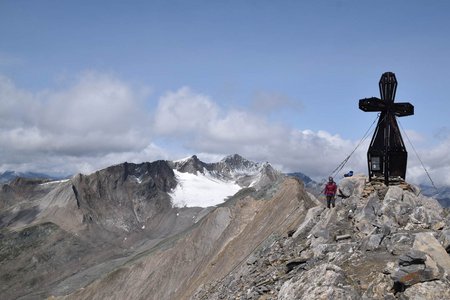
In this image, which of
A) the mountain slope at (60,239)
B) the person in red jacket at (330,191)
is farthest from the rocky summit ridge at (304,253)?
the mountain slope at (60,239)

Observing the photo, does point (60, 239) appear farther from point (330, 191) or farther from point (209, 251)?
point (330, 191)

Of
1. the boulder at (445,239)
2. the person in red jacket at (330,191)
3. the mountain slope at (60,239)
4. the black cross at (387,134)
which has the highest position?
the black cross at (387,134)

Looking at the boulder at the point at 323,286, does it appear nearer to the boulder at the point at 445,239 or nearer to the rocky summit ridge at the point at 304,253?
the rocky summit ridge at the point at 304,253

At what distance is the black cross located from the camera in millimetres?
28828

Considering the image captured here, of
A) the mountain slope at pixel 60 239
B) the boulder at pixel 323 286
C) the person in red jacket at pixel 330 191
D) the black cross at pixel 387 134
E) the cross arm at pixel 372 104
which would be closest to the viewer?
the boulder at pixel 323 286

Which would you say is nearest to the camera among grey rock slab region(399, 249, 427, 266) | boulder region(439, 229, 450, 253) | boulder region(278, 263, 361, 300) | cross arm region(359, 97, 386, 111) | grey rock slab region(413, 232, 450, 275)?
grey rock slab region(399, 249, 427, 266)

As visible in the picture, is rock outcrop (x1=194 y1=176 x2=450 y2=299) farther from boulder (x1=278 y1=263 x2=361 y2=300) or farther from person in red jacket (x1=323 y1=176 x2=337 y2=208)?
person in red jacket (x1=323 y1=176 x2=337 y2=208)

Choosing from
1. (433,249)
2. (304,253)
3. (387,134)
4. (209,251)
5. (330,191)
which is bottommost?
(209,251)

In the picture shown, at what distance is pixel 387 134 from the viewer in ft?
96.1

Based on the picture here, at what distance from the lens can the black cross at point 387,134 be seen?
28.8 meters

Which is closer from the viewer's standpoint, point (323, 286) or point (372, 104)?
point (323, 286)

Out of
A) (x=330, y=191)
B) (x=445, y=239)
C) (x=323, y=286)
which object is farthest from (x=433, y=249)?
(x=330, y=191)

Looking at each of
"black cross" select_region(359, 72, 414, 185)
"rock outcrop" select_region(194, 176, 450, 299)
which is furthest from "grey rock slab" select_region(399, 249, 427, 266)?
"black cross" select_region(359, 72, 414, 185)

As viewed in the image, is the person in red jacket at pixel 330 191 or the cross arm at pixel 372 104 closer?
the person in red jacket at pixel 330 191
